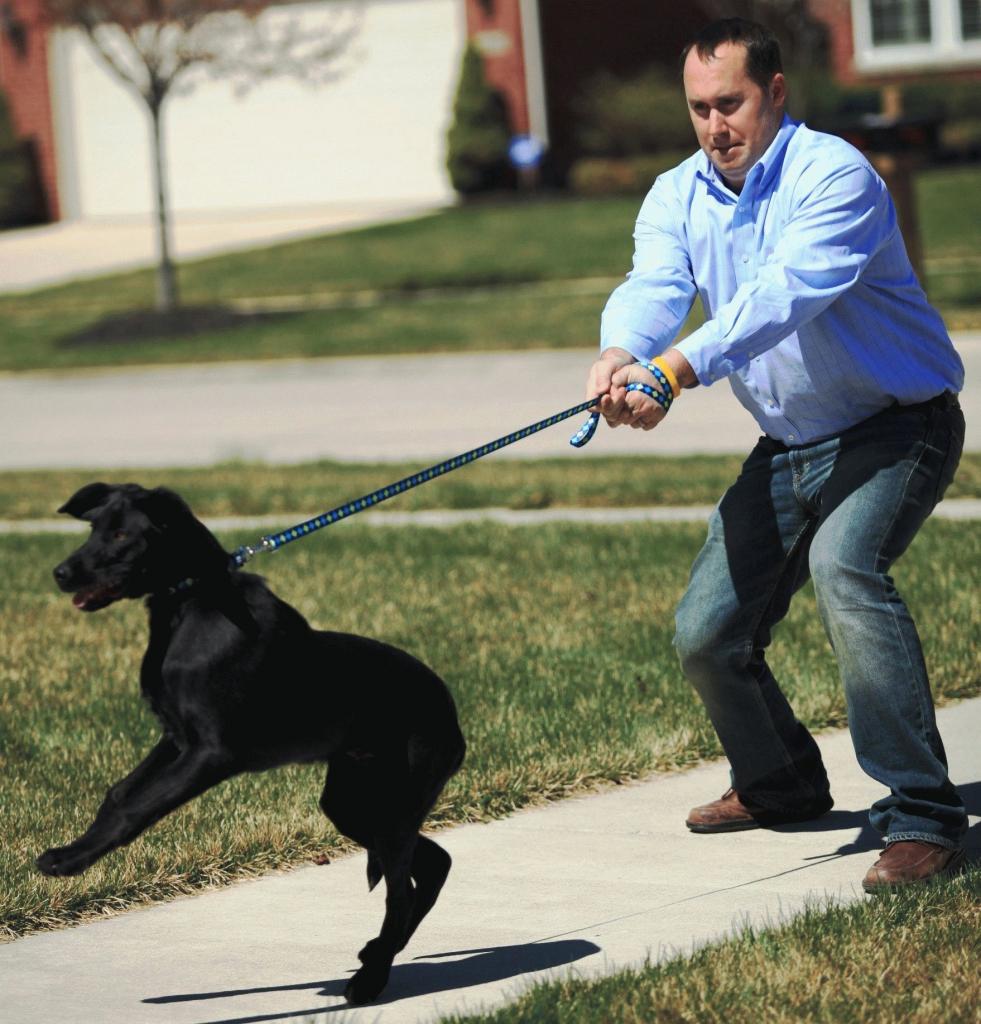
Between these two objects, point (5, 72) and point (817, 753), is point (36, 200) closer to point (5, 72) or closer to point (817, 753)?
point (5, 72)

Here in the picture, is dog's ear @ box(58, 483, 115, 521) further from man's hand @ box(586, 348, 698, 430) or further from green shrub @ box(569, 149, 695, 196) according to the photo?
green shrub @ box(569, 149, 695, 196)

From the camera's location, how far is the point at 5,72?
111ft

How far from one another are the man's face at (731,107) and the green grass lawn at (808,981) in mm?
1750

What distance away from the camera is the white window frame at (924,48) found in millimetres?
30672

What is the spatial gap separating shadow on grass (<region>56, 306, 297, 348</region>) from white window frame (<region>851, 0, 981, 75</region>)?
46.8 feet

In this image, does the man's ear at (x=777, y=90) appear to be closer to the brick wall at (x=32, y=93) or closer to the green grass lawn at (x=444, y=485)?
the green grass lawn at (x=444, y=485)

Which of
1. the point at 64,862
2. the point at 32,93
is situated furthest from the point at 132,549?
the point at 32,93

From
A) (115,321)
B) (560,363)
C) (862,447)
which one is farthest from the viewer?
(115,321)

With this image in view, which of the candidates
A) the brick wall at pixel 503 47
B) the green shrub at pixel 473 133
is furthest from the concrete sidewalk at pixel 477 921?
the brick wall at pixel 503 47

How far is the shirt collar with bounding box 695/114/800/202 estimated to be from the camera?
4492 millimetres

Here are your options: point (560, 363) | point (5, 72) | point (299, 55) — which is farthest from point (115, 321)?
point (5, 72)

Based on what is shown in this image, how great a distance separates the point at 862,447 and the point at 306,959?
69.4 inches

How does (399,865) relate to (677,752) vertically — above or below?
above

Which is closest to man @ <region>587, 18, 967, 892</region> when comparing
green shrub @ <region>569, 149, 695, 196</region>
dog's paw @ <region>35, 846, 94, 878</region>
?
dog's paw @ <region>35, 846, 94, 878</region>
